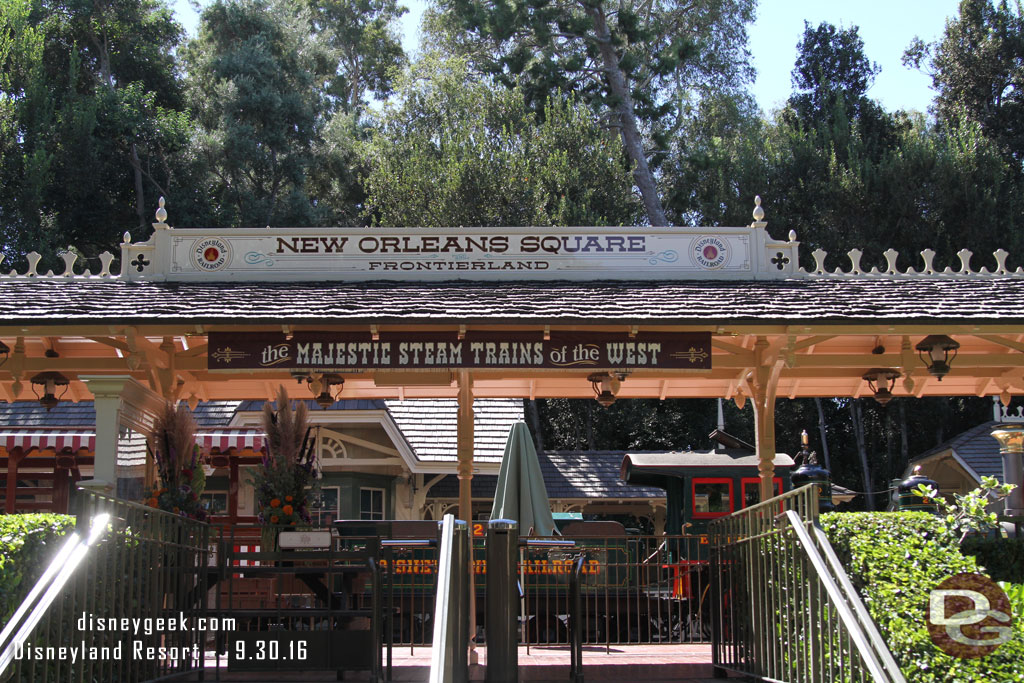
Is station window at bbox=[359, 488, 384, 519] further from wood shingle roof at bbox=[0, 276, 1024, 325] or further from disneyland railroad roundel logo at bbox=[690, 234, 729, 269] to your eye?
disneyland railroad roundel logo at bbox=[690, 234, 729, 269]

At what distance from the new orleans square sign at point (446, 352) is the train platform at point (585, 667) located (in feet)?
9.13

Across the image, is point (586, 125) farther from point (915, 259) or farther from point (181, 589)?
point (181, 589)

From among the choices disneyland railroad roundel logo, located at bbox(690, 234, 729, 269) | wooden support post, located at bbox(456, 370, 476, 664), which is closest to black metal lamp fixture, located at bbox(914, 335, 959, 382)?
disneyland railroad roundel logo, located at bbox(690, 234, 729, 269)

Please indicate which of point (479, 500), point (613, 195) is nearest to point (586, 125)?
point (613, 195)

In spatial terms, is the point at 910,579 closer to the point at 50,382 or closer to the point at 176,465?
the point at 176,465

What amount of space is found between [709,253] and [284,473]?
543 centimetres

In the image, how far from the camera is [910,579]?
716 cm

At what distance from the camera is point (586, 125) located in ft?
101

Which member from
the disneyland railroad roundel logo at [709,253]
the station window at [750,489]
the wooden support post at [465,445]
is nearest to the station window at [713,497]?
the station window at [750,489]

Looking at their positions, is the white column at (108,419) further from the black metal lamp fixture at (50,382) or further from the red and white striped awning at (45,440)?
the red and white striped awning at (45,440)

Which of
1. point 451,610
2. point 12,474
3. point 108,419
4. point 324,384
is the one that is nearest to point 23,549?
point 108,419

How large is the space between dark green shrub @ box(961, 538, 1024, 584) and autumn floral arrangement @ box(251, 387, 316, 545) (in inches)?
218

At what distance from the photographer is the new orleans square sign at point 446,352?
34.0ft

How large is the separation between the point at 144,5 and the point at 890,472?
97.2 feet
